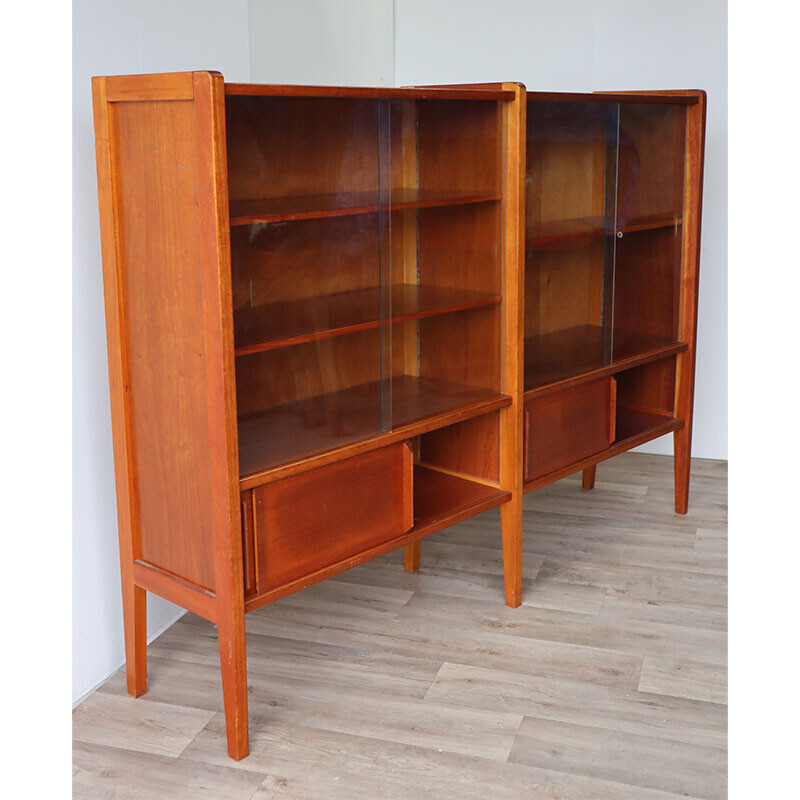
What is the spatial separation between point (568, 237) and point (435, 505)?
952 millimetres

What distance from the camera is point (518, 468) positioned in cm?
283

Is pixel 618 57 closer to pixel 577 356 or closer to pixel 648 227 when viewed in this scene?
pixel 648 227

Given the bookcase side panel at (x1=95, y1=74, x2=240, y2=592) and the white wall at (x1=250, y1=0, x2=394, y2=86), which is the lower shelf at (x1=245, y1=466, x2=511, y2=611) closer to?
the bookcase side panel at (x1=95, y1=74, x2=240, y2=592)

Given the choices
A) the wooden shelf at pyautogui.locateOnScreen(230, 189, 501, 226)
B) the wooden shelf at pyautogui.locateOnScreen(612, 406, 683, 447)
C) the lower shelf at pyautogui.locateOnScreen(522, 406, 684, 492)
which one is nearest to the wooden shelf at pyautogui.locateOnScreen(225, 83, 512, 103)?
the wooden shelf at pyautogui.locateOnScreen(230, 189, 501, 226)

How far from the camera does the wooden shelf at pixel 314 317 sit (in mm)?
2096

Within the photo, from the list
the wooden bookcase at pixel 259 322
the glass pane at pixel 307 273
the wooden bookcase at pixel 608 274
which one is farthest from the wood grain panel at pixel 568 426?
the glass pane at pixel 307 273

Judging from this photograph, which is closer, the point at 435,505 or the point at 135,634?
the point at 135,634

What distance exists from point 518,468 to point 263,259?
43.3 inches

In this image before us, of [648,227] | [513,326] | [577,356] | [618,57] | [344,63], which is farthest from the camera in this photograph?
[618,57]

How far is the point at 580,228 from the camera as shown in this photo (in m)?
3.03

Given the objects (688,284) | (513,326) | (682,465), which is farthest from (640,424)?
(513,326)

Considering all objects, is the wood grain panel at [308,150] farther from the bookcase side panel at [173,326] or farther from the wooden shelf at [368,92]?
the bookcase side panel at [173,326]

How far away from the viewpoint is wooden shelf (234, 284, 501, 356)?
6.88ft
